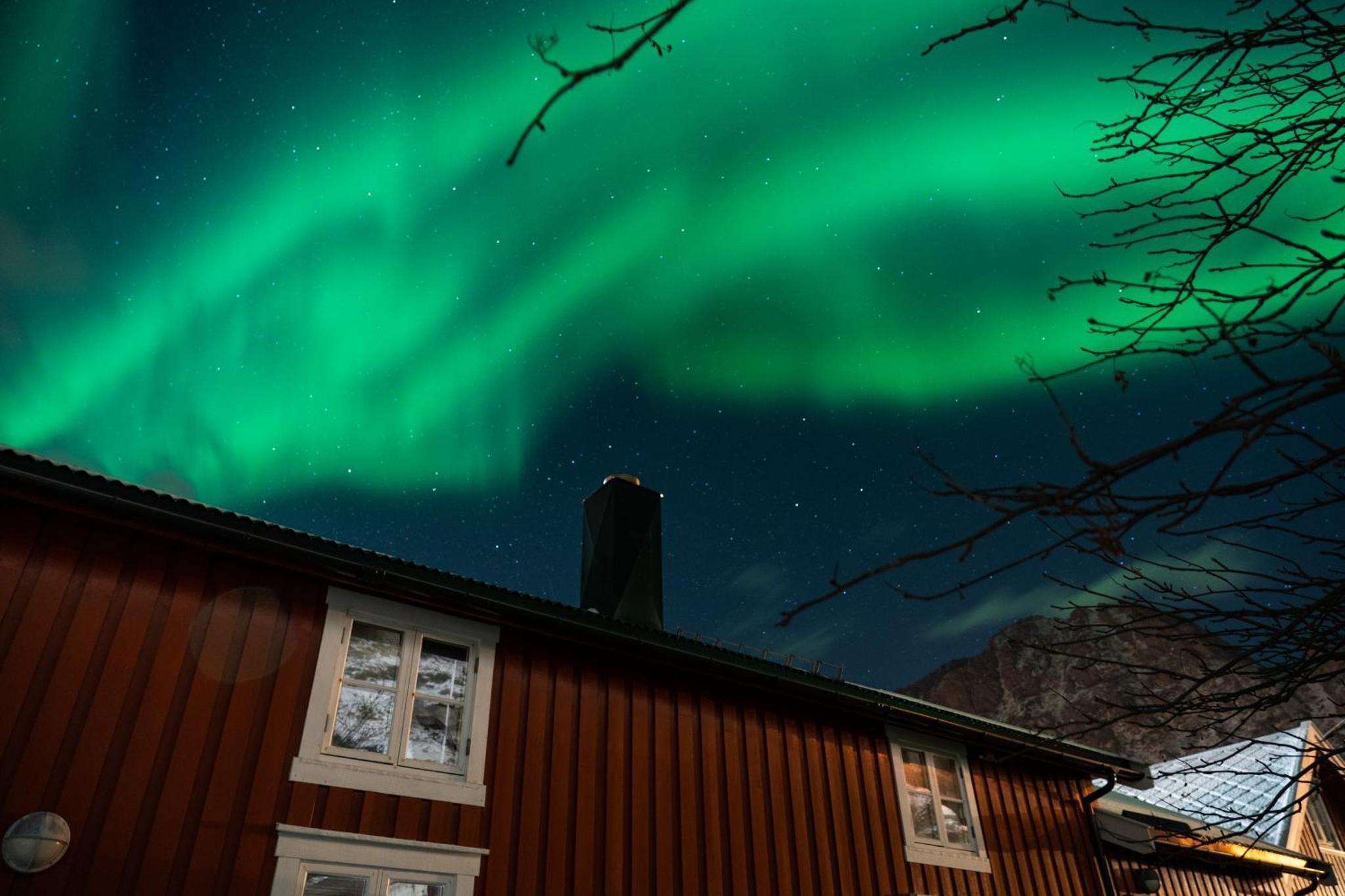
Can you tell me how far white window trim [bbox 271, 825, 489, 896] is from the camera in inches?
284

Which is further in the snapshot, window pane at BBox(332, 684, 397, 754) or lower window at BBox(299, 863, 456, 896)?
window pane at BBox(332, 684, 397, 754)

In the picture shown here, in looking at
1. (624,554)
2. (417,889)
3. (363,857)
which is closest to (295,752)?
(363,857)

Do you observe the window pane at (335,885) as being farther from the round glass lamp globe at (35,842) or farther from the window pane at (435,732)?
the round glass lamp globe at (35,842)

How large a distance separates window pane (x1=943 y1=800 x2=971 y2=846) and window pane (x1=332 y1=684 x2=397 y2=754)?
25.3ft

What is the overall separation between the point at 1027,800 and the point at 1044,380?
1227 cm

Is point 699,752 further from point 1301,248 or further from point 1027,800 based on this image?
point 1301,248

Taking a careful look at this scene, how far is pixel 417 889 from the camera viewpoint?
7809mm

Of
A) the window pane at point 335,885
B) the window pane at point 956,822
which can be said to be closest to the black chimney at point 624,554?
the window pane at point 956,822

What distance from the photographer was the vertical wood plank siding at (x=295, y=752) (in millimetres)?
6715

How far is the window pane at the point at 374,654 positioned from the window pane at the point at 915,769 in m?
7.03

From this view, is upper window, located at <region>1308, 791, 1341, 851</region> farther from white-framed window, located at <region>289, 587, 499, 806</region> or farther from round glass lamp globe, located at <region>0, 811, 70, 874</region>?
round glass lamp globe, located at <region>0, 811, 70, 874</region>

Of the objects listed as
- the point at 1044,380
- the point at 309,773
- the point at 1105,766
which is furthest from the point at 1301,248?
the point at 1105,766

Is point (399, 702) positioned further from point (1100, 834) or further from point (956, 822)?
point (1100, 834)

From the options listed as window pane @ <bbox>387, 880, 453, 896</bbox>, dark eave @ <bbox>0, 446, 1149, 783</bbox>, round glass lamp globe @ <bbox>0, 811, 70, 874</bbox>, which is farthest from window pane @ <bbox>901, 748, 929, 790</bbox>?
round glass lamp globe @ <bbox>0, 811, 70, 874</bbox>
